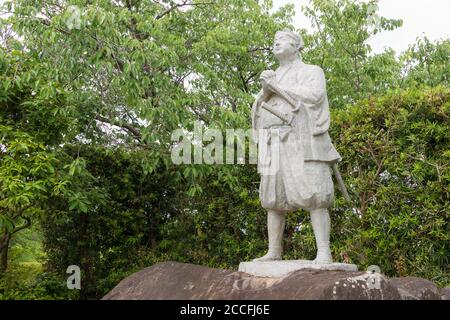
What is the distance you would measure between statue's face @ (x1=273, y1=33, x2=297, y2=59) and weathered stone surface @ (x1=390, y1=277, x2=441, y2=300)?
101 inches

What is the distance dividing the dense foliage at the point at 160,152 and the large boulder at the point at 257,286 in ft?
5.91

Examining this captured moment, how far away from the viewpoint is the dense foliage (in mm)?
7523

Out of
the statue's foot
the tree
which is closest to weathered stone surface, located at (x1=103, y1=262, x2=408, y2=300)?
the statue's foot

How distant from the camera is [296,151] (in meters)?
5.93

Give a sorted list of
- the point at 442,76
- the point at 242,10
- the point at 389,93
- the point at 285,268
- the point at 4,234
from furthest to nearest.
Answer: the point at 442,76, the point at 242,10, the point at 4,234, the point at 389,93, the point at 285,268

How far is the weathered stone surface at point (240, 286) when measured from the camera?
187 inches

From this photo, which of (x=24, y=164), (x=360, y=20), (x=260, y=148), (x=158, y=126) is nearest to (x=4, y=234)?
(x=24, y=164)

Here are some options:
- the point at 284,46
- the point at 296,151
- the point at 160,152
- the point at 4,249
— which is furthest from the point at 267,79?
the point at 4,249

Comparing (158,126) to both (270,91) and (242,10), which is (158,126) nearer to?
(270,91)

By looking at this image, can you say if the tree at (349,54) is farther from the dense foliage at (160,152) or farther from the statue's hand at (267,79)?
the statue's hand at (267,79)

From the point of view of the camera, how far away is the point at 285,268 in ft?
18.6

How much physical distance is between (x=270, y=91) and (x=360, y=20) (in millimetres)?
5363
